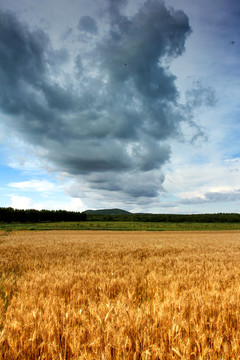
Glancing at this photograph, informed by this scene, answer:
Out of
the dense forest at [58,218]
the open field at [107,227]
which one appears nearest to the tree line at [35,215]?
the dense forest at [58,218]

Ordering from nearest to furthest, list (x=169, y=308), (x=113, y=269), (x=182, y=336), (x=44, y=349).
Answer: (x=44, y=349), (x=182, y=336), (x=169, y=308), (x=113, y=269)

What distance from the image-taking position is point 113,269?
6816 millimetres

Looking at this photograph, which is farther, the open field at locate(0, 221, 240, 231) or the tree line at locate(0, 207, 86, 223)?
the tree line at locate(0, 207, 86, 223)

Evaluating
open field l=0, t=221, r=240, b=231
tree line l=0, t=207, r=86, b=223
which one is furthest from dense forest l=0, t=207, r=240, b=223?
open field l=0, t=221, r=240, b=231

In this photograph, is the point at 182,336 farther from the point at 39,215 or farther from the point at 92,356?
the point at 39,215

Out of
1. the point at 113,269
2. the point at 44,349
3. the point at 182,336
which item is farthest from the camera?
the point at 113,269

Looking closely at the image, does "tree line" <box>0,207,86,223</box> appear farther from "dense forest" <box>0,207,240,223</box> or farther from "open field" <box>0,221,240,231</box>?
"open field" <box>0,221,240,231</box>

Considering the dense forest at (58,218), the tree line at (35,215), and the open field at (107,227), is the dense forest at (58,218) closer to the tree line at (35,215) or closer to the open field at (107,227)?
the tree line at (35,215)

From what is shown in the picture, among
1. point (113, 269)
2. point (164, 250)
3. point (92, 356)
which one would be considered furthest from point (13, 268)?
point (164, 250)

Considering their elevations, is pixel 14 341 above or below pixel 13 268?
above

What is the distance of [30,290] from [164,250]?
8.96 metres

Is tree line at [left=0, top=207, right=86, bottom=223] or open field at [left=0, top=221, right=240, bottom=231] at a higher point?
tree line at [left=0, top=207, right=86, bottom=223]

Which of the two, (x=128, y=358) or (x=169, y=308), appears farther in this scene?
(x=169, y=308)

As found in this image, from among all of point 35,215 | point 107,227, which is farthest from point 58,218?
point 107,227
